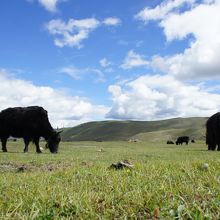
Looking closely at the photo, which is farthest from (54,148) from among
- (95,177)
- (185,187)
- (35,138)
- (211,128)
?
(185,187)

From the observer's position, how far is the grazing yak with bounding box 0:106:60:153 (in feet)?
111

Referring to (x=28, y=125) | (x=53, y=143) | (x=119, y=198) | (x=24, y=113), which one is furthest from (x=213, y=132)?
(x=119, y=198)

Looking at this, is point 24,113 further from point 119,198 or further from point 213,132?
point 119,198

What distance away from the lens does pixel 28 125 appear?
33781 mm

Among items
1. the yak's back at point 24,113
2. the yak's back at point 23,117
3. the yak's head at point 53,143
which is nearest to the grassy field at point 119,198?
the yak's back at point 23,117

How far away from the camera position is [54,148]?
34438mm

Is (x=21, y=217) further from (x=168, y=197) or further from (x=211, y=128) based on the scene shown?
(x=211, y=128)

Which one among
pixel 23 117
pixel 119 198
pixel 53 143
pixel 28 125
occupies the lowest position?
pixel 119 198

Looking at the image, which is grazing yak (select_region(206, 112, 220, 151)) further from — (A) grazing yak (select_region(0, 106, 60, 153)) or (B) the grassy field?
(B) the grassy field

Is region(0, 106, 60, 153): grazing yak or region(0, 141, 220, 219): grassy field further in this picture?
region(0, 106, 60, 153): grazing yak

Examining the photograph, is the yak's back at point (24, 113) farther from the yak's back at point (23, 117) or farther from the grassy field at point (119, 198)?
the grassy field at point (119, 198)

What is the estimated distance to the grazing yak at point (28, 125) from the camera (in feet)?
111

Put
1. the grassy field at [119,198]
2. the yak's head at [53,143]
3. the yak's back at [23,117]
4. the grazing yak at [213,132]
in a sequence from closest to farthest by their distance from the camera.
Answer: the grassy field at [119,198], the yak's back at [23,117], the yak's head at [53,143], the grazing yak at [213,132]

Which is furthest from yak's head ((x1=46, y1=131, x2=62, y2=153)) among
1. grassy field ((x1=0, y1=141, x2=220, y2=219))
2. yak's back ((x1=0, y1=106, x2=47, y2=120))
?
grassy field ((x1=0, y1=141, x2=220, y2=219))
